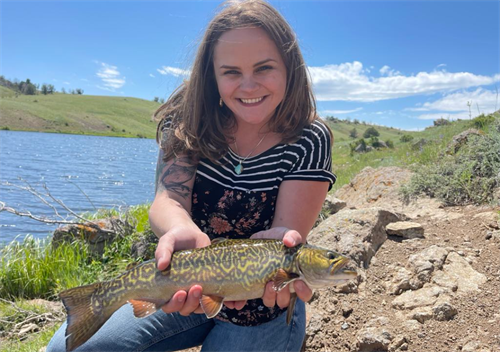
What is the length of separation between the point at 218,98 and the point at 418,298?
2.92m

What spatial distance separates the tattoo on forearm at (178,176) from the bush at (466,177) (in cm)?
514

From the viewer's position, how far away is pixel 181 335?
3152mm

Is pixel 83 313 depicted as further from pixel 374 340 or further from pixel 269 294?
pixel 374 340

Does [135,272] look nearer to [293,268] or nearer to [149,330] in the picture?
[149,330]

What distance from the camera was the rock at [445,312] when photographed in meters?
3.68

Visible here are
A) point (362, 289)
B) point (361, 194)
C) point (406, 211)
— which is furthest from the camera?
point (361, 194)

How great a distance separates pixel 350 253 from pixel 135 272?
9.42ft

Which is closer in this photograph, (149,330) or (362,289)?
(149,330)

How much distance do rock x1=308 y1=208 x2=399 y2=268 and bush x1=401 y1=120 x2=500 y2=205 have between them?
1.87 m

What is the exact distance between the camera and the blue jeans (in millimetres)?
2900

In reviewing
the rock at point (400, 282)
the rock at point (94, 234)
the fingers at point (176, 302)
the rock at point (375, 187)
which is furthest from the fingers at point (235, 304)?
the rock at point (94, 234)

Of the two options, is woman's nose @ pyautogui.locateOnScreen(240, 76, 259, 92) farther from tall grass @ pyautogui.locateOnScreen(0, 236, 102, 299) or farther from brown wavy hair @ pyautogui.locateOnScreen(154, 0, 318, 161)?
tall grass @ pyautogui.locateOnScreen(0, 236, 102, 299)

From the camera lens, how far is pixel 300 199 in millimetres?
3131

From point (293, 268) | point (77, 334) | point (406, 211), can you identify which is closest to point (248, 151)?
point (293, 268)
